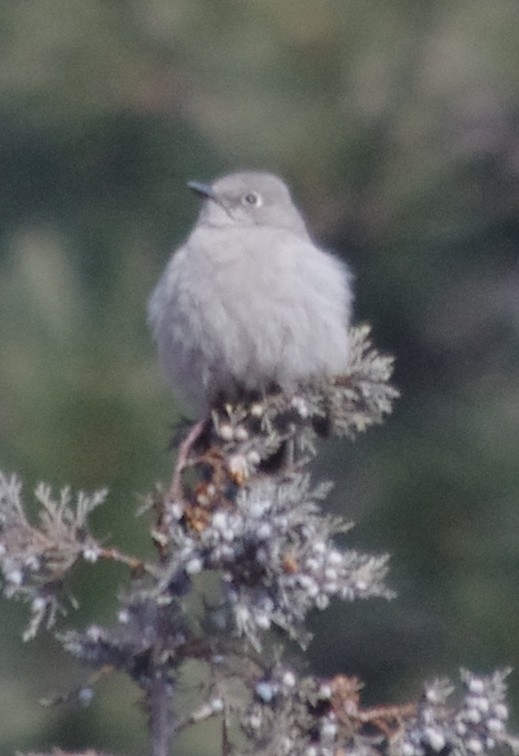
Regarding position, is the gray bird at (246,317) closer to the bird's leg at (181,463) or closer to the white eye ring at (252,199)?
the white eye ring at (252,199)

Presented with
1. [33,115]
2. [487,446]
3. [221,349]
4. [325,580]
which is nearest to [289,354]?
[221,349]

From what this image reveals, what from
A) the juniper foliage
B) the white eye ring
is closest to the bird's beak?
the white eye ring

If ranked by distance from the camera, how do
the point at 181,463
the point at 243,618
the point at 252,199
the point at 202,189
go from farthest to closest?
the point at 252,199 → the point at 202,189 → the point at 181,463 → the point at 243,618

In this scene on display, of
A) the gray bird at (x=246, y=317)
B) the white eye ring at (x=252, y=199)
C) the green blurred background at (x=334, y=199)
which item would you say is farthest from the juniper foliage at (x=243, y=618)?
the white eye ring at (x=252, y=199)

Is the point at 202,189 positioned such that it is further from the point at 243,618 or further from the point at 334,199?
the point at 243,618

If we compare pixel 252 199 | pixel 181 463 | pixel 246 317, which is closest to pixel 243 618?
pixel 181 463

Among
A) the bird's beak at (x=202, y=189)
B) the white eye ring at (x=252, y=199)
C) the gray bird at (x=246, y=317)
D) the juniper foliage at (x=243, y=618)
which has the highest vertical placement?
the white eye ring at (x=252, y=199)
